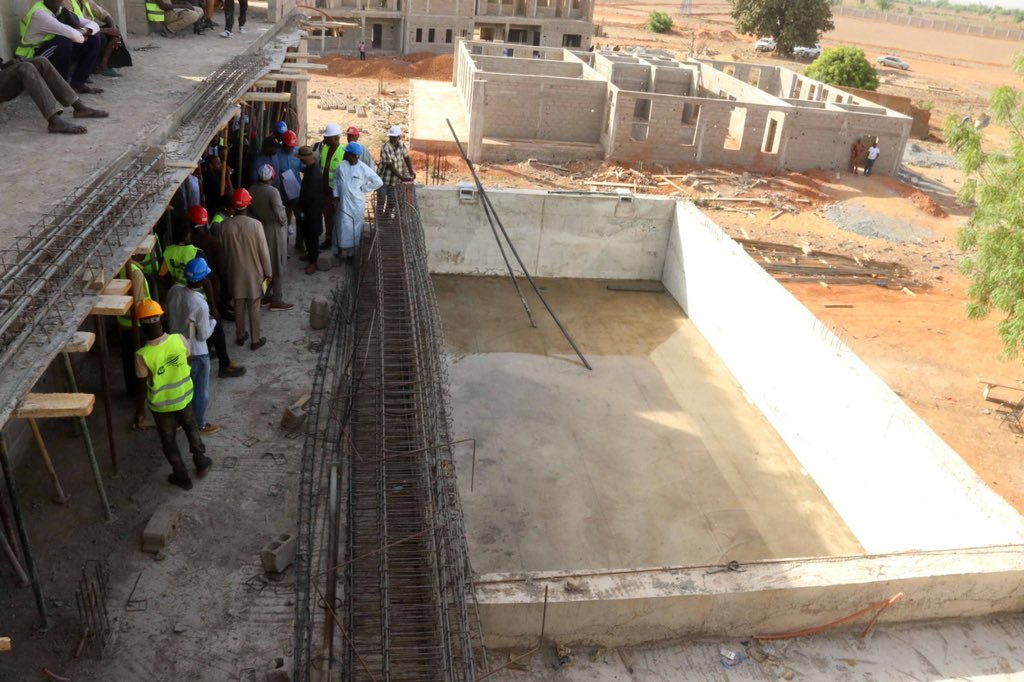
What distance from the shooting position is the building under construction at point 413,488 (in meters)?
5.68

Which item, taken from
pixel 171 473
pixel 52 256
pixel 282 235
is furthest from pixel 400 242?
pixel 52 256

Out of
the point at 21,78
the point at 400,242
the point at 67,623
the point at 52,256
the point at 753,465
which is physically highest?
the point at 21,78

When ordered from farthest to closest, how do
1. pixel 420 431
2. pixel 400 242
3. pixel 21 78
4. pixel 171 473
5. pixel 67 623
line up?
pixel 400 242
pixel 21 78
pixel 420 431
pixel 171 473
pixel 67 623

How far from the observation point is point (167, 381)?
6.43m

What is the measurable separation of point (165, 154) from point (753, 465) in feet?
28.0

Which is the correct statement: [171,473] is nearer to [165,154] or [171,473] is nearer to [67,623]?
[67,623]

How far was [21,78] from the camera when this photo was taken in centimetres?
872

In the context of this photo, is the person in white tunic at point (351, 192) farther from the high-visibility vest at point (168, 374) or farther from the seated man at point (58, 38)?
the high-visibility vest at point (168, 374)

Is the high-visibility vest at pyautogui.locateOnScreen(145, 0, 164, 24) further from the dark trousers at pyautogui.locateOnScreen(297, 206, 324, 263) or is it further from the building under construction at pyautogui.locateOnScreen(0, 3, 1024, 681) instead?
the dark trousers at pyautogui.locateOnScreen(297, 206, 324, 263)

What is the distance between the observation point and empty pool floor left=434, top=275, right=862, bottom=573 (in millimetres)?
10211

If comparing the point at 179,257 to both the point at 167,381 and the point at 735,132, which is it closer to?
the point at 167,381

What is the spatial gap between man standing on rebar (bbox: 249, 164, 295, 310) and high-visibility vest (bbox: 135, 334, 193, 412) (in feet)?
10.1

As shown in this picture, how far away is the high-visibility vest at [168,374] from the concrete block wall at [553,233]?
1025cm

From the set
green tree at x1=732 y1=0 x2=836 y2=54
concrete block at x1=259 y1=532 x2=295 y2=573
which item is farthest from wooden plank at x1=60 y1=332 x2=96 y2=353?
green tree at x1=732 y1=0 x2=836 y2=54
